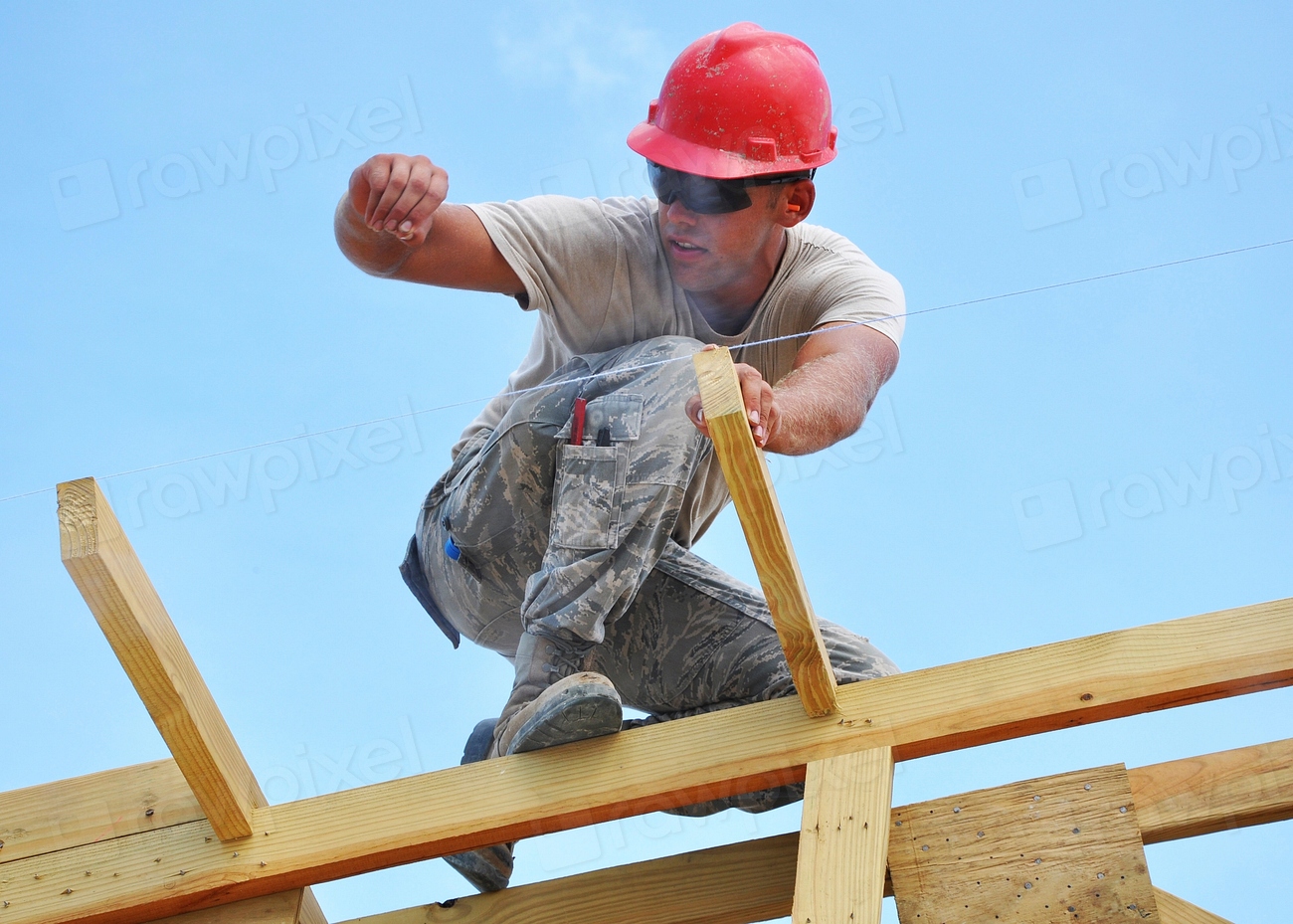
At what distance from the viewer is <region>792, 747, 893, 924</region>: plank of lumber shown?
1.69 meters

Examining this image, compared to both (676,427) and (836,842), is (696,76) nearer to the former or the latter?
(676,427)

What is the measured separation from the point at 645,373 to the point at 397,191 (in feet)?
1.76

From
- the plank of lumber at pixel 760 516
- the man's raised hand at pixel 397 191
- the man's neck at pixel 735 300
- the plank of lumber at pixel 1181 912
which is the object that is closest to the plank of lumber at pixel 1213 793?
the plank of lumber at pixel 1181 912

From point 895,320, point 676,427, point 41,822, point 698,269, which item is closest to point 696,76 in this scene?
point 698,269

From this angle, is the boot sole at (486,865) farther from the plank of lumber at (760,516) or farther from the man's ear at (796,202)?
the man's ear at (796,202)

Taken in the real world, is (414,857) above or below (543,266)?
below

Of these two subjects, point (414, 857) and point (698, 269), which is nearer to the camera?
point (414, 857)

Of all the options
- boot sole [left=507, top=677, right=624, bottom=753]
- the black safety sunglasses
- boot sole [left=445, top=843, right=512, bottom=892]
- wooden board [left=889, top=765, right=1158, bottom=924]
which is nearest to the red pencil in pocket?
boot sole [left=507, top=677, right=624, bottom=753]

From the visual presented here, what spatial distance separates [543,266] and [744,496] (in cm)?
95

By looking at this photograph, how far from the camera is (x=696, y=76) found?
265 centimetres

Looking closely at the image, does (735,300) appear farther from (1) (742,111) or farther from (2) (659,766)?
(2) (659,766)

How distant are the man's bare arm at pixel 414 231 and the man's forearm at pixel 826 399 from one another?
64 cm

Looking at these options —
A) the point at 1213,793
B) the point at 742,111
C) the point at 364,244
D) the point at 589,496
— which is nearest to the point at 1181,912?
the point at 1213,793

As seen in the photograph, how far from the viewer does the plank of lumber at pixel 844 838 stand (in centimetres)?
169
